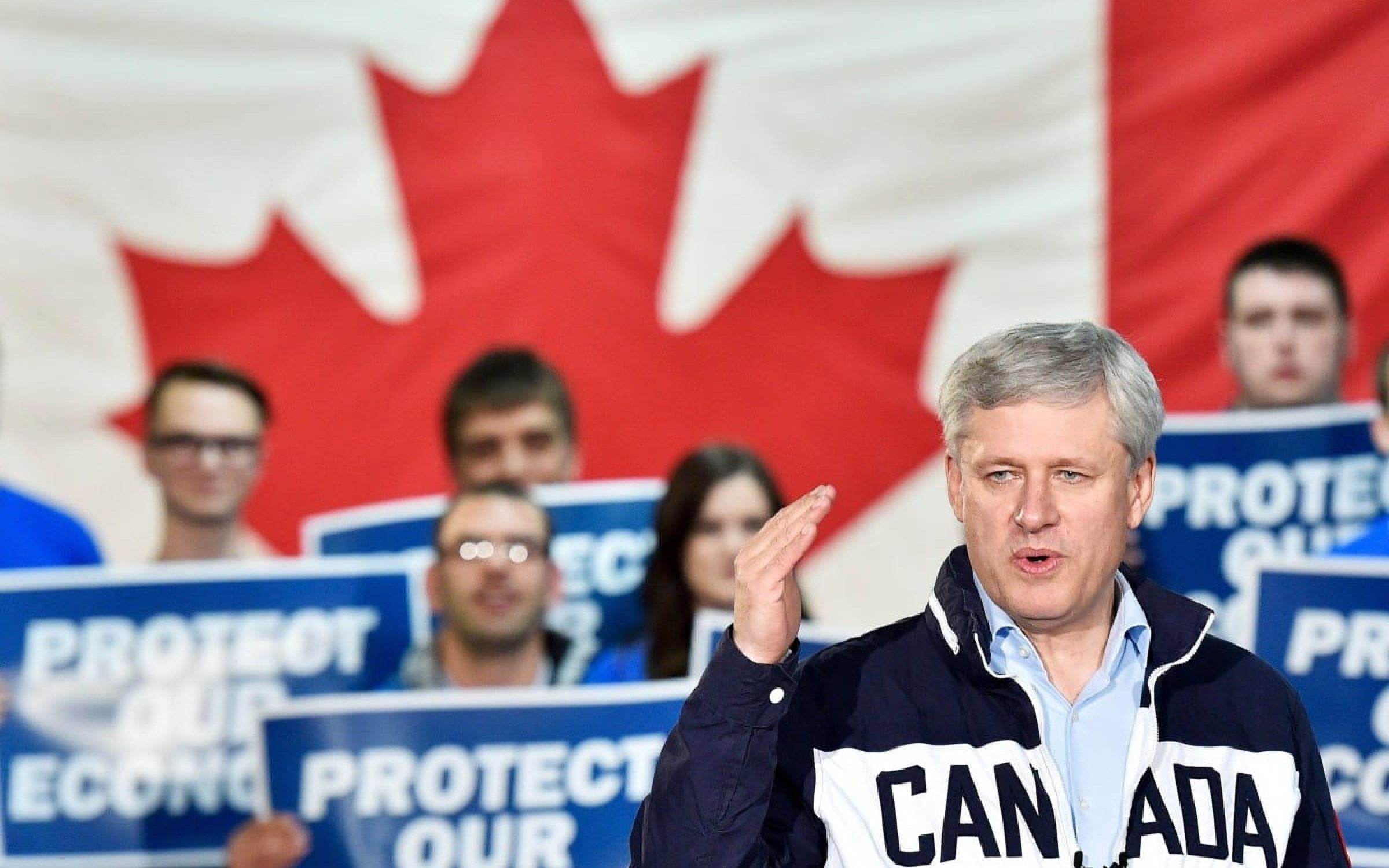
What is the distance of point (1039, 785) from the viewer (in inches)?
69.6

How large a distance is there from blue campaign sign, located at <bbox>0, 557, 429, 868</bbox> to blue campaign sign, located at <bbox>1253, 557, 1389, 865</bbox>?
6.01 feet

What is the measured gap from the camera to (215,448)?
15.1 ft

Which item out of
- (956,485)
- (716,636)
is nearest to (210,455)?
(716,636)

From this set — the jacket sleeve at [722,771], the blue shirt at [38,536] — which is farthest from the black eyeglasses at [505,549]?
the jacket sleeve at [722,771]

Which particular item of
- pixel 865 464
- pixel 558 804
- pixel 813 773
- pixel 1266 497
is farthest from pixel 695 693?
pixel 865 464

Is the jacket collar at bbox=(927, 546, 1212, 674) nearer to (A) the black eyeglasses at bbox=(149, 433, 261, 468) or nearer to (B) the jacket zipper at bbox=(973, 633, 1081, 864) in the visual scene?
(B) the jacket zipper at bbox=(973, 633, 1081, 864)

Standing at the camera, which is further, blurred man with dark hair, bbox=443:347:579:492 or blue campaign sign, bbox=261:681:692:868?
blurred man with dark hair, bbox=443:347:579:492

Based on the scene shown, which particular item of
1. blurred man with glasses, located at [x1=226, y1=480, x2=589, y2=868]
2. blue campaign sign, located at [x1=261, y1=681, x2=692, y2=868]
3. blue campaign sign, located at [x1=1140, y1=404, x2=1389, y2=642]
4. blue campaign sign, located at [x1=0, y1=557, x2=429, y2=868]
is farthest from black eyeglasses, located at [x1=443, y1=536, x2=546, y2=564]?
blue campaign sign, located at [x1=1140, y1=404, x2=1389, y2=642]

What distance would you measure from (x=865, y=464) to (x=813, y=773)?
11.7 ft

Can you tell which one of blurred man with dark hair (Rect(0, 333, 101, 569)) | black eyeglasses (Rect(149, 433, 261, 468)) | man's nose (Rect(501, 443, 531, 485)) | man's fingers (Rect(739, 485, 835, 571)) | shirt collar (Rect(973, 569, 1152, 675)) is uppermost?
black eyeglasses (Rect(149, 433, 261, 468))

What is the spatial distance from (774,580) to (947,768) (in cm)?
26

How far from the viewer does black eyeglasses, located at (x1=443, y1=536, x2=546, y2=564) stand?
391 cm

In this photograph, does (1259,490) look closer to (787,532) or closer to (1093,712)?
(1093,712)

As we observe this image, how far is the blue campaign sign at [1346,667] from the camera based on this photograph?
137 inches
